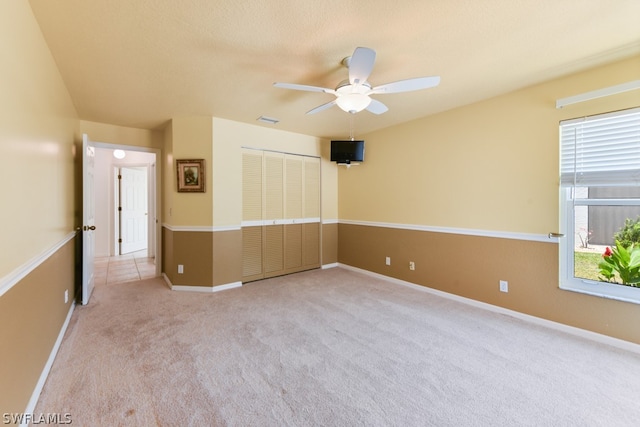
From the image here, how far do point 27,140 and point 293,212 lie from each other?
3.31 metres

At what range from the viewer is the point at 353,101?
2.21 meters

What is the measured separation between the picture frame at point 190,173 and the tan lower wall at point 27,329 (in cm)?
158

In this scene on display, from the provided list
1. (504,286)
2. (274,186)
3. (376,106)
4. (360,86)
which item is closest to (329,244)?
(274,186)

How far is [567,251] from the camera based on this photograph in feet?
8.65

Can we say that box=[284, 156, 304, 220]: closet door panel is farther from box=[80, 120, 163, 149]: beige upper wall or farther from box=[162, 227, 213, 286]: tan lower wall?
box=[80, 120, 163, 149]: beige upper wall

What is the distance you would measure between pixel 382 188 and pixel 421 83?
243 cm

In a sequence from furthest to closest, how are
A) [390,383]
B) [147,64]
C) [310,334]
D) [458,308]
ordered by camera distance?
[458,308]
[310,334]
[147,64]
[390,383]

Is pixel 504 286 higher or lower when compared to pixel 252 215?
lower

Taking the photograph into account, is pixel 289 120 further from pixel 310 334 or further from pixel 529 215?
pixel 529 215

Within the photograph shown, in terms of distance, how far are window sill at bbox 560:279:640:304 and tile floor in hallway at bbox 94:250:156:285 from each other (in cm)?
561

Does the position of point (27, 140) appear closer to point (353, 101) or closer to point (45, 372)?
point (45, 372)

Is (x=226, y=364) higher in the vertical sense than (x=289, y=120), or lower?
lower

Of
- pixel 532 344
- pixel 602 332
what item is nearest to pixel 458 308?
pixel 532 344

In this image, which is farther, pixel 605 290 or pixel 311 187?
pixel 311 187
